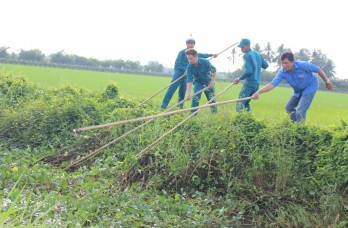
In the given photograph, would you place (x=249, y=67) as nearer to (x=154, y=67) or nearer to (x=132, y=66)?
(x=154, y=67)

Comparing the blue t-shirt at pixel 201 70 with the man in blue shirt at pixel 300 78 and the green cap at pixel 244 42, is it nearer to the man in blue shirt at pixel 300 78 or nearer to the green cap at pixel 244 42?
the green cap at pixel 244 42

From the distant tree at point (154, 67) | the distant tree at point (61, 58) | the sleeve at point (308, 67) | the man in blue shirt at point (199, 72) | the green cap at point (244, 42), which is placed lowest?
the distant tree at point (154, 67)

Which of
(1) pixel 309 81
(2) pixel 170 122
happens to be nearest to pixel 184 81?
(2) pixel 170 122

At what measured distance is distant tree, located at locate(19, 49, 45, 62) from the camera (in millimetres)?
54750

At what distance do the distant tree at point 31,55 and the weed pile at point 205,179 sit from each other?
50.3 meters

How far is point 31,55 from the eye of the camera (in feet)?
181

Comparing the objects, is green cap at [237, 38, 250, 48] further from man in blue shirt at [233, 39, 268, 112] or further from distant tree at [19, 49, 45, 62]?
distant tree at [19, 49, 45, 62]

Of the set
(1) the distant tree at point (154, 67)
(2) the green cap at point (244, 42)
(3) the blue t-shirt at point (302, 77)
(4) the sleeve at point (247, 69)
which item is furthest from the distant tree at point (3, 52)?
(3) the blue t-shirt at point (302, 77)

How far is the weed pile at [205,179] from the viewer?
476 centimetres

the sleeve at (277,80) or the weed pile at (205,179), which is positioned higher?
the sleeve at (277,80)

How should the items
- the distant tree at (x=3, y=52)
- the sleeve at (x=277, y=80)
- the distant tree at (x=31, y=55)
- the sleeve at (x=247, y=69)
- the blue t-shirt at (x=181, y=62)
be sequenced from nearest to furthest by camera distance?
the sleeve at (x=277, y=80) → the sleeve at (x=247, y=69) → the blue t-shirt at (x=181, y=62) → the distant tree at (x=3, y=52) → the distant tree at (x=31, y=55)

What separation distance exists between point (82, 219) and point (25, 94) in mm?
6616

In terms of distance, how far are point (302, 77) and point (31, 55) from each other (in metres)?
52.4

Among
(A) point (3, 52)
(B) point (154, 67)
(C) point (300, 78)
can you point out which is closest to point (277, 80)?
(C) point (300, 78)
